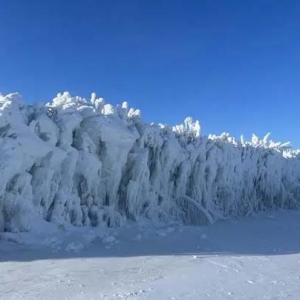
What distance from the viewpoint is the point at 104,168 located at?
1527 cm

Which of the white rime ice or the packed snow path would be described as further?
the white rime ice

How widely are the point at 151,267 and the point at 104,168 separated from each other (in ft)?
23.5

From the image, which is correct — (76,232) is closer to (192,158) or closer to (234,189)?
(192,158)

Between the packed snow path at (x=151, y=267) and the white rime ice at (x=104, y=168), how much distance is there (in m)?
1.30

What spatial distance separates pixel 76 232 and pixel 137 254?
269 centimetres

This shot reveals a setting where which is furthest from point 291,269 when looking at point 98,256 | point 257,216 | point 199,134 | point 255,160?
point 255,160

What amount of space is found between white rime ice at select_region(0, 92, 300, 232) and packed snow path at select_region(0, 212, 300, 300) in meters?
1.30

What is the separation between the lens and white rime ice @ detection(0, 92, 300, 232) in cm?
1147

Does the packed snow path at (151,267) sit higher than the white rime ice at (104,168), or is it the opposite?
the white rime ice at (104,168)

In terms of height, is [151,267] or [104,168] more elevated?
[104,168]

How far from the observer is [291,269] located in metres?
8.35

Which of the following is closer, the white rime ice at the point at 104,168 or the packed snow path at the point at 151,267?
the packed snow path at the point at 151,267

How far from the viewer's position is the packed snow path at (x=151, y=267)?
6.59 metres

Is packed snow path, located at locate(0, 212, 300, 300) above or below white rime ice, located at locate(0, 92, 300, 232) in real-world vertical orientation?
below
